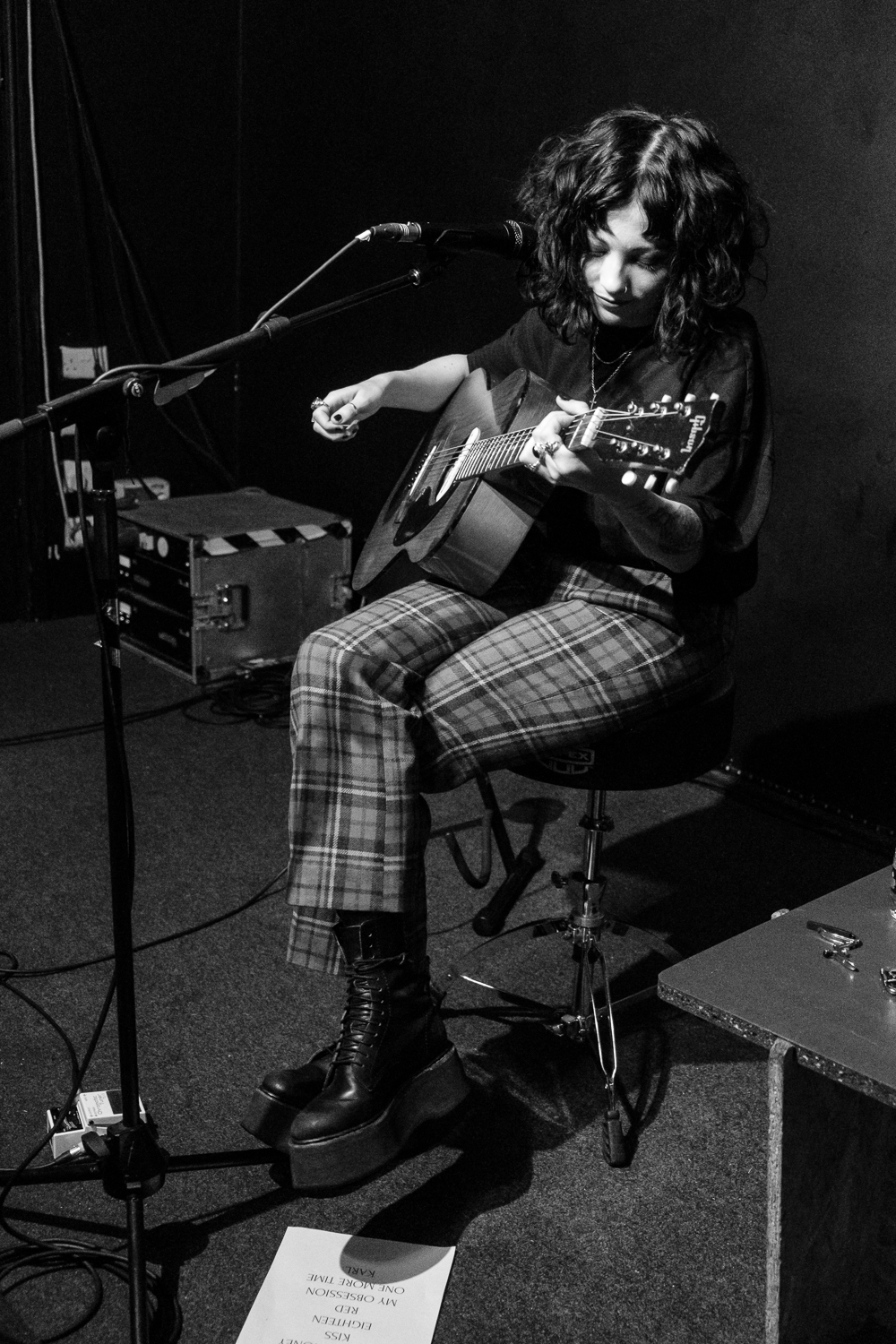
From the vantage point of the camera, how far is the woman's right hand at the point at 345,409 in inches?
69.3

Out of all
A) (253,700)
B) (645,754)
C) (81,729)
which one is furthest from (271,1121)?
(253,700)

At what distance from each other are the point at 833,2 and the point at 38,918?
217cm

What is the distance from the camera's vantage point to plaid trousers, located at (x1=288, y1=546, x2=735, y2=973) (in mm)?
1529

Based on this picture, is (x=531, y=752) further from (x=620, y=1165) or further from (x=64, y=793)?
(x=64, y=793)

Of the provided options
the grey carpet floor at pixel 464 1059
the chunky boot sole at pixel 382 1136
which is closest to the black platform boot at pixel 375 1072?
the chunky boot sole at pixel 382 1136

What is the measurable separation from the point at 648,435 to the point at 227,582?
2.14m

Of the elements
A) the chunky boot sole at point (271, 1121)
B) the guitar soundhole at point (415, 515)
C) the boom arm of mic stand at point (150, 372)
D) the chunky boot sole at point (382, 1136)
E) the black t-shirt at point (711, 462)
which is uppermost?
the boom arm of mic stand at point (150, 372)

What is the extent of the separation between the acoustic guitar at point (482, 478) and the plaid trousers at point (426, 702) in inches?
2.8

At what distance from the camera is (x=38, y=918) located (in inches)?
87.1

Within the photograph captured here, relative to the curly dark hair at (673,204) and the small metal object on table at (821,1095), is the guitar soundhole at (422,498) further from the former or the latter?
the small metal object on table at (821,1095)

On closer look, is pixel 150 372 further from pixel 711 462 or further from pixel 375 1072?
pixel 375 1072

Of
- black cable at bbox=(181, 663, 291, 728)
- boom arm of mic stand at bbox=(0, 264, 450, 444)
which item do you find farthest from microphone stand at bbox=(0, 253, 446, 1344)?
black cable at bbox=(181, 663, 291, 728)

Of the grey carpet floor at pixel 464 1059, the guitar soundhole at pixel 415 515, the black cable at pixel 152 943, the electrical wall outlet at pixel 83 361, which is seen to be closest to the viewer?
the grey carpet floor at pixel 464 1059

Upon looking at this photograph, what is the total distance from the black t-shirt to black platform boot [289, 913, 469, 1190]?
1.84ft
